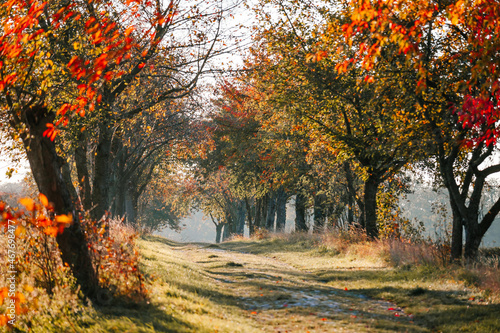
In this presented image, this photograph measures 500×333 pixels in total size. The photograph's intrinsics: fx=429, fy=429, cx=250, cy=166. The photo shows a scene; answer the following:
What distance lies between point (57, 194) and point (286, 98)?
44.4 feet

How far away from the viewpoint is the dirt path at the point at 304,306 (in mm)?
7879

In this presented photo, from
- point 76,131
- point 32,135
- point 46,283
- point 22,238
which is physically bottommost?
point 46,283

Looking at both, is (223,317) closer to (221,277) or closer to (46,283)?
(46,283)

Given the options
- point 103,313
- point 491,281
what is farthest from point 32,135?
point 491,281

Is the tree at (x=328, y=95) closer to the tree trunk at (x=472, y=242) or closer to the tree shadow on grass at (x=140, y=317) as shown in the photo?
the tree trunk at (x=472, y=242)

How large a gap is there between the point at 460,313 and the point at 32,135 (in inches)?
336

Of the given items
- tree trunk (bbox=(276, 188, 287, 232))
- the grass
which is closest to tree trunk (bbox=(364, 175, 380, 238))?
the grass

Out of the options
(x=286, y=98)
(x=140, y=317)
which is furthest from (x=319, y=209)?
(x=140, y=317)

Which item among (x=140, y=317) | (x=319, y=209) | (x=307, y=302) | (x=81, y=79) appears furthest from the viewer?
(x=319, y=209)

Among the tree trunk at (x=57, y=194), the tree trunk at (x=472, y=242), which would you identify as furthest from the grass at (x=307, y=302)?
the tree trunk at (x=472, y=242)

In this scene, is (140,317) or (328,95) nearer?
(140,317)

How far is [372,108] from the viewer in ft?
53.8

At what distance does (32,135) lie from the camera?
7016 millimetres

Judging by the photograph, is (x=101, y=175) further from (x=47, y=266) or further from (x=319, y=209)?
(x=319, y=209)
